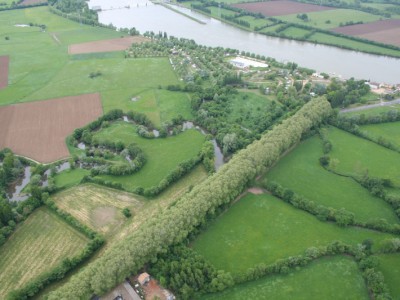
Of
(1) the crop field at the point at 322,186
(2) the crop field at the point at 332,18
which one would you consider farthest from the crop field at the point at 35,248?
(2) the crop field at the point at 332,18

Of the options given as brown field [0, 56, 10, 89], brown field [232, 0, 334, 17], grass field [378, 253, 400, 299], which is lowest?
grass field [378, 253, 400, 299]

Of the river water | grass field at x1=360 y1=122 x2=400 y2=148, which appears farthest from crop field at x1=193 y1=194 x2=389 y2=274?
the river water

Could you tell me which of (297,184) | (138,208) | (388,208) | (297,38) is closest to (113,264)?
(138,208)

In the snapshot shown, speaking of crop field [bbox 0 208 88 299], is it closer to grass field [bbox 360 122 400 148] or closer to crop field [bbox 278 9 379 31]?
grass field [bbox 360 122 400 148]

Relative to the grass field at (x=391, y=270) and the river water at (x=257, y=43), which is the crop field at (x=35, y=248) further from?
the river water at (x=257, y=43)

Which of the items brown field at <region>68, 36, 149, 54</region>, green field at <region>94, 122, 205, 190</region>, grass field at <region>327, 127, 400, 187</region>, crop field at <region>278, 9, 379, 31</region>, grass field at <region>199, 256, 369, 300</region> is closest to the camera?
grass field at <region>199, 256, 369, 300</region>
